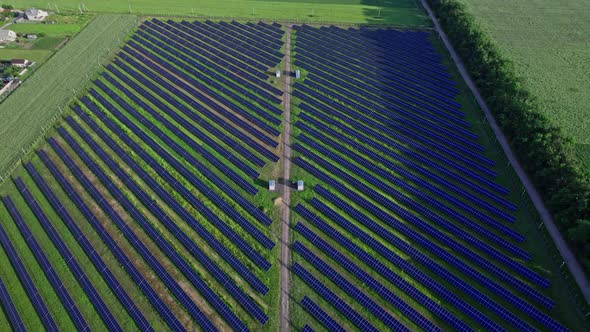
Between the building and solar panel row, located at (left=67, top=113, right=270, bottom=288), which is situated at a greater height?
the building

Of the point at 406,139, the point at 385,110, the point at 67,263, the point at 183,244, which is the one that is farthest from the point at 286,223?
the point at 385,110

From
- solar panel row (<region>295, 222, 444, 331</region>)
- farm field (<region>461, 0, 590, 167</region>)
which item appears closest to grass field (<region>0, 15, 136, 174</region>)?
solar panel row (<region>295, 222, 444, 331</region>)

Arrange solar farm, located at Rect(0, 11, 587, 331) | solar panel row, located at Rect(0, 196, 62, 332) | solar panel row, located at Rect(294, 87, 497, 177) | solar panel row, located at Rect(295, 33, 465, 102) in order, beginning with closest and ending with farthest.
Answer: solar panel row, located at Rect(0, 196, 62, 332), solar farm, located at Rect(0, 11, 587, 331), solar panel row, located at Rect(294, 87, 497, 177), solar panel row, located at Rect(295, 33, 465, 102)

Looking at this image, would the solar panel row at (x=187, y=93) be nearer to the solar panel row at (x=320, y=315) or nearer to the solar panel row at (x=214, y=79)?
the solar panel row at (x=214, y=79)

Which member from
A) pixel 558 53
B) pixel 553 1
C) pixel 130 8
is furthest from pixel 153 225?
pixel 553 1

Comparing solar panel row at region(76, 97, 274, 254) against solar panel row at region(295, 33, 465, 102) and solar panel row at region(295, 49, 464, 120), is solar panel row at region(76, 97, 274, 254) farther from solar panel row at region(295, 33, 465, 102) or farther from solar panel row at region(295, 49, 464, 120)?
solar panel row at region(295, 33, 465, 102)

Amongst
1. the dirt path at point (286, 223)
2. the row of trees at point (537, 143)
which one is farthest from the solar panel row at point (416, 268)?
the row of trees at point (537, 143)

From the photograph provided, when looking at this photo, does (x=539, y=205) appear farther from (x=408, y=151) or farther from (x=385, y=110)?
(x=385, y=110)
